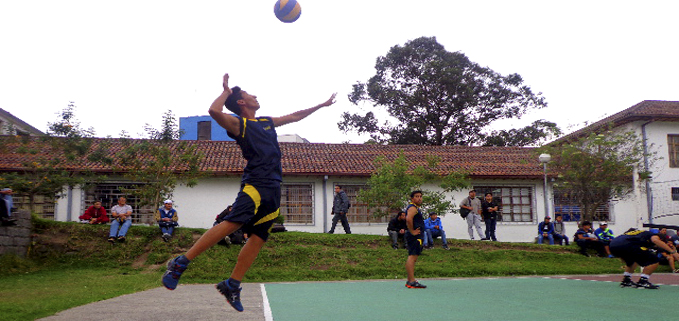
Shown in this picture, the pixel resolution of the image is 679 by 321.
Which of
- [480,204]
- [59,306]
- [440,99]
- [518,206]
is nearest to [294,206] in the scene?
[480,204]

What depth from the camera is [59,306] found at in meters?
6.93

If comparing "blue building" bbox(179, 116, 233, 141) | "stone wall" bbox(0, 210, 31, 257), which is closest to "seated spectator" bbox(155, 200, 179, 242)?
"stone wall" bbox(0, 210, 31, 257)

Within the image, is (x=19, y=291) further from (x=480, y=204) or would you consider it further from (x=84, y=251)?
(x=480, y=204)

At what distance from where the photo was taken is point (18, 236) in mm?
13445

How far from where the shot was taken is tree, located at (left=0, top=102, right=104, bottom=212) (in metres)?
15.8

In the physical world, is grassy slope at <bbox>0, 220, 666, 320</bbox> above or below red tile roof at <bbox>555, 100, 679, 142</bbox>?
below

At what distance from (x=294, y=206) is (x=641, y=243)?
15794 millimetres

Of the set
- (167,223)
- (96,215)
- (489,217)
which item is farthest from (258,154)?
(489,217)

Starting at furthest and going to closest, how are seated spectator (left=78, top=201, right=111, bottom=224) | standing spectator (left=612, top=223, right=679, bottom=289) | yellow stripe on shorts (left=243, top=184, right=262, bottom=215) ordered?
seated spectator (left=78, top=201, right=111, bottom=224), standing spectator (left=612, top=223, right=679, bottom=289), yellow stripe on shorts (left=243, top=184, right=262, bottom=215)

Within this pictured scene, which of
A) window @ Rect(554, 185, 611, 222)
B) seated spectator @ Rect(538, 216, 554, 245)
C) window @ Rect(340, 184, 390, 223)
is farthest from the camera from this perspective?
window @ Rect(554, 185, 611, 222)

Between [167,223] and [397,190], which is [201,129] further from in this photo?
[167,223]

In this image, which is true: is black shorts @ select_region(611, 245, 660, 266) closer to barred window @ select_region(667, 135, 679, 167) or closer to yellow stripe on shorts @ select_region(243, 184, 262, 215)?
yellow stripe on shorts @ select_region(243, 184, 262, 215)

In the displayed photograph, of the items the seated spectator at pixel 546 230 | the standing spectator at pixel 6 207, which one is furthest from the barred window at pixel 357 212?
the standing spectator at pixel 6 207

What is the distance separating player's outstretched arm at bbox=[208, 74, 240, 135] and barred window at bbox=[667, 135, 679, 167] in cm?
2852
